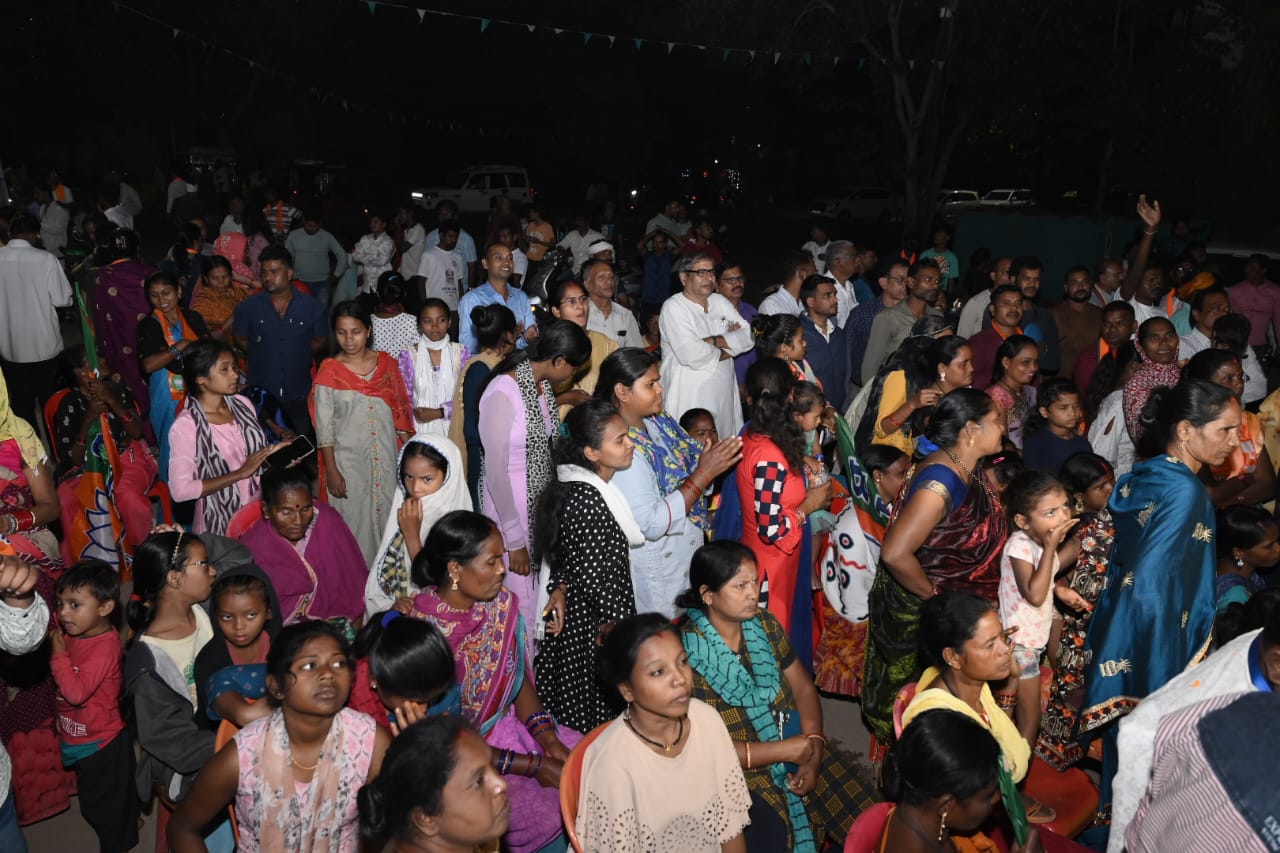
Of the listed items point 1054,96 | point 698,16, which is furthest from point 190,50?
point 1054,96

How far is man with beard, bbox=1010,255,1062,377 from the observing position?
7.42 meters

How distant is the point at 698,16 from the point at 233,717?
66.5ft

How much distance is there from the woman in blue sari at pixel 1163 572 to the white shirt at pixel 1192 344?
3405 mm

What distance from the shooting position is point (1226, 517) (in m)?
4.75

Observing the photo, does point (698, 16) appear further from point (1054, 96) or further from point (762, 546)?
point (762, 546)

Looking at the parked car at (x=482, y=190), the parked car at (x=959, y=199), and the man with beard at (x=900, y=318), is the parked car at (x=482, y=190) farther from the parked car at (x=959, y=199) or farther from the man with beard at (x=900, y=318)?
the man with beard at (x=900, y=318)

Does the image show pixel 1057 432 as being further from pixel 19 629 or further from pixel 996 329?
pixel 19 629

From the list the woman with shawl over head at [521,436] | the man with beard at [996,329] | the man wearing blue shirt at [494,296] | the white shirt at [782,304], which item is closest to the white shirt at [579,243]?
the white shirt at [782,304]

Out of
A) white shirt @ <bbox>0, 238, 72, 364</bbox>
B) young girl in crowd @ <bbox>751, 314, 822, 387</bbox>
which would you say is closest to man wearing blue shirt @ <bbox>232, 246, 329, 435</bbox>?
white shirt @ <bbox>0, 238, 72, 364</bbox>

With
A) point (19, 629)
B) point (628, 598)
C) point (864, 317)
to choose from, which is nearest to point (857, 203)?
point (864, 317)

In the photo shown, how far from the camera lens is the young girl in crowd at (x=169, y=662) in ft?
11.1

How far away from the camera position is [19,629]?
311cm

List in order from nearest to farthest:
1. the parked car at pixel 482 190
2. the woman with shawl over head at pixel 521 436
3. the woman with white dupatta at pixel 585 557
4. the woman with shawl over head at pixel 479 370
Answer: the woman with white dupatta at pixel 585 557
the woman with shawl over head at pixel 521 436
the woman with shawl over head at pixel 479 370
the parked car at pixel 482 190

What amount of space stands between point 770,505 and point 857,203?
29462 mm
